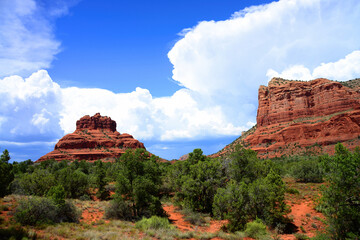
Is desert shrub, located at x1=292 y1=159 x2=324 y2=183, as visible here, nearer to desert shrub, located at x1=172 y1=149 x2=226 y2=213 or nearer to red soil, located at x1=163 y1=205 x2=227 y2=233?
desert shrub, located at x1=172 y1=149 x2=226 y2=213

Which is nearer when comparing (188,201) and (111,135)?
(188,201)

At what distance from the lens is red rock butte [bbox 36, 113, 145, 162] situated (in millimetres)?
119744

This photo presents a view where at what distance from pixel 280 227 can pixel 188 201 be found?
37.3 feet

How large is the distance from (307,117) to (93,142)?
13176 cm

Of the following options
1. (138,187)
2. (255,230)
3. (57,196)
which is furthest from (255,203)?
(57,196)

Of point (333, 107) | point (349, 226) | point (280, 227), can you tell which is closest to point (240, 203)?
point (280, 227)

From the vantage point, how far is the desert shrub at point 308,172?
4094cm

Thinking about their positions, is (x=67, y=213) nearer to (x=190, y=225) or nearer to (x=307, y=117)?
(x=190, y=225)

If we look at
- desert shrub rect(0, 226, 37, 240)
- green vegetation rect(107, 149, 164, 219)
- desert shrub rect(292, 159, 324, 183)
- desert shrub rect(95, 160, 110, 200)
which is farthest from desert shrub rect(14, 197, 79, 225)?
desert shrub rect(292, 159, 324, 183)

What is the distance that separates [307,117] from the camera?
110 metres

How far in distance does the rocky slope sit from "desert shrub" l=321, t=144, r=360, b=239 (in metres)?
84.0

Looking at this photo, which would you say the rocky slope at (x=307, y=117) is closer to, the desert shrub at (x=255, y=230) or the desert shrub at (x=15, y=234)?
the desert shrub at (x=255, y=230)

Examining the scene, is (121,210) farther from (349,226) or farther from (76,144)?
(76,144)

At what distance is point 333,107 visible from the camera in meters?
103
